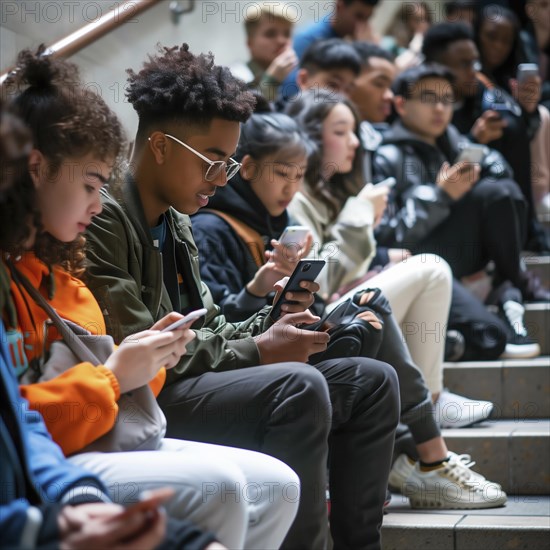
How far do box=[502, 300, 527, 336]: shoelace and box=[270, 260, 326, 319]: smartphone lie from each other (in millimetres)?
1495

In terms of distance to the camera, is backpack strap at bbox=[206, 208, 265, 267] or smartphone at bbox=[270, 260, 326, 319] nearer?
smartphone at bbox=[270, 260, 326, 319]

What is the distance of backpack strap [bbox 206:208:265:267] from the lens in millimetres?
2525

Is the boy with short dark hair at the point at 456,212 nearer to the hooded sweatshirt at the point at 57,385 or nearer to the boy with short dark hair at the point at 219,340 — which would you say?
the boy with short dark hair at the point at 219,340

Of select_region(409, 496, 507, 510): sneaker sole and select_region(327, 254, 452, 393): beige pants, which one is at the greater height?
select_region(327, 254, 452, 393): beige pants

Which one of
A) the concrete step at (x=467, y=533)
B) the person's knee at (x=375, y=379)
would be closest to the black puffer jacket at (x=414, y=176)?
the concrete step at (x=467, y=533)

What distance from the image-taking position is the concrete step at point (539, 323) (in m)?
3.59

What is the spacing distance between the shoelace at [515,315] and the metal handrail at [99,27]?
1.64 meters

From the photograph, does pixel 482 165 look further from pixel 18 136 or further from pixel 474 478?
pixel 18 136

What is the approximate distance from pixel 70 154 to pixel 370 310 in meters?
0.96

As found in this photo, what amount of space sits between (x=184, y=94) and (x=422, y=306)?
1172 mm

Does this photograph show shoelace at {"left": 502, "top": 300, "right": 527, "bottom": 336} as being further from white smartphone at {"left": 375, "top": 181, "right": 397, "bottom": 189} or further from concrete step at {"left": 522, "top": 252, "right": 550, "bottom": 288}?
white smartphone at {"left": 375, "top": 181, "right": 397, "bottom": 189}

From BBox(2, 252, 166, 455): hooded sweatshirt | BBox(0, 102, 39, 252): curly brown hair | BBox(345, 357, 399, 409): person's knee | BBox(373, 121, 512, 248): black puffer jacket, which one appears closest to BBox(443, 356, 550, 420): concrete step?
BBox(373, 121, 512, 248): black puffer jacket

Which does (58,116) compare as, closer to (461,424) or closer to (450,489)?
(450,489)

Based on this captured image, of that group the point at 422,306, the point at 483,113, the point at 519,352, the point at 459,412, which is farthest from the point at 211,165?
the point at 483,113
